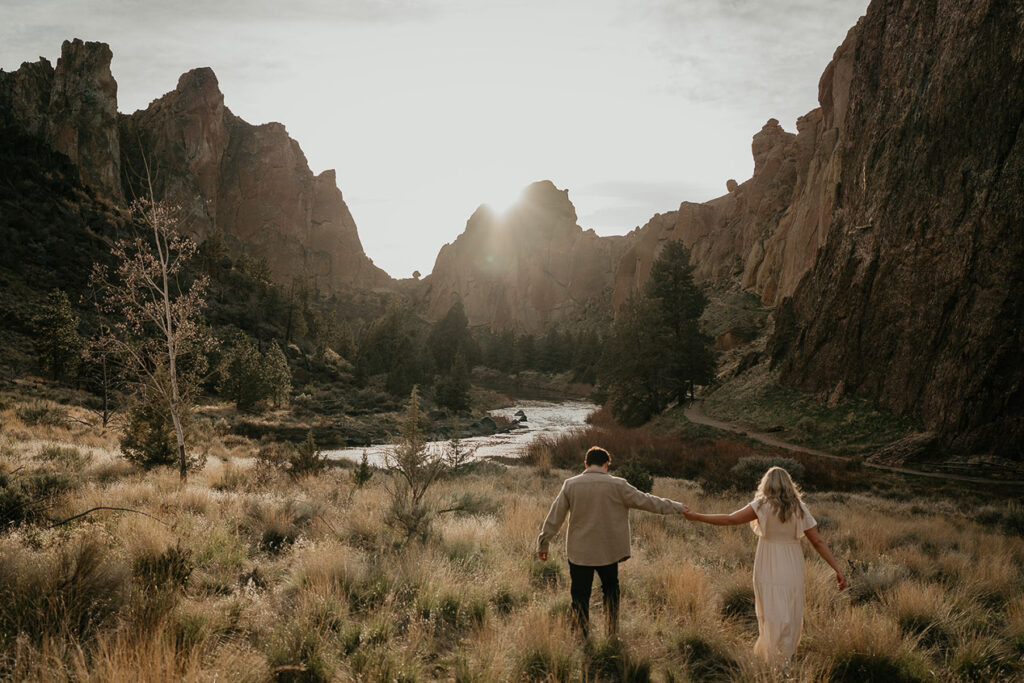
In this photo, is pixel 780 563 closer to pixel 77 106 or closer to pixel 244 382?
pixel 244 382

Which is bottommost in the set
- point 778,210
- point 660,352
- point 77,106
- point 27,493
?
point 27,493

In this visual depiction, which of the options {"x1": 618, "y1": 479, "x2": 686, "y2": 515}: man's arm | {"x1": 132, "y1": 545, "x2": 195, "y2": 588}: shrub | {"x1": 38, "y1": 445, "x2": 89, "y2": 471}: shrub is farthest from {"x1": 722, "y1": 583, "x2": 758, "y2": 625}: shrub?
{"x1": 38, "y1": 445, "x2": 89, "y2": 471}: shrub

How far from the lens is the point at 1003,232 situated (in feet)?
57.0

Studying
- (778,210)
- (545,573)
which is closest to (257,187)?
(778,210)

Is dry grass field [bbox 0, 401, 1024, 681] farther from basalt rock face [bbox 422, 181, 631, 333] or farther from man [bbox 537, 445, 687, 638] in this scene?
basalt rock face [bbox 422, 181, 631, 333]

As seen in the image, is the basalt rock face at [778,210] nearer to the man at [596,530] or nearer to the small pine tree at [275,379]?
the small pine tree at [275,379]

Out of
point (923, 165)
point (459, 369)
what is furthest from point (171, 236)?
point (459, 369)

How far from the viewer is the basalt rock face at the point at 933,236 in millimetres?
17234

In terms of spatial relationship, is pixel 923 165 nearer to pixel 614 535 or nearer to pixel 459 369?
pixel 614 535

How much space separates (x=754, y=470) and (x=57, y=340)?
113ft

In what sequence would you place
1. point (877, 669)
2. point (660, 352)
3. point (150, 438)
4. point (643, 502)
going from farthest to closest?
point (660, 352), point (150, 438), point (643, 502), point (877, 669)

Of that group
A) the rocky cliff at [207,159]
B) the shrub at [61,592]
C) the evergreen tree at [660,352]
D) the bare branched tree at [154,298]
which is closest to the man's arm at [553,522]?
the shrub at [61,592]

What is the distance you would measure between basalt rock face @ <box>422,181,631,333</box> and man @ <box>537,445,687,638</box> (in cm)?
12823

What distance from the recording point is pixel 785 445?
2275cm
